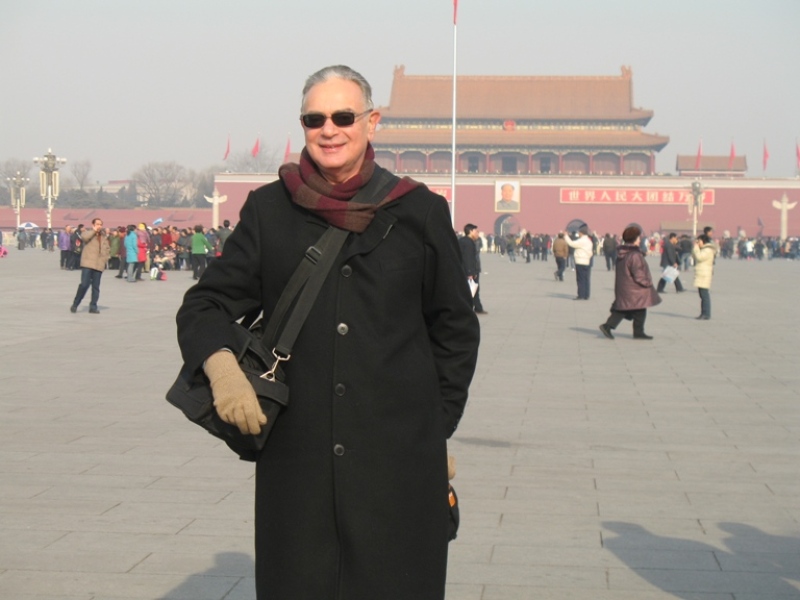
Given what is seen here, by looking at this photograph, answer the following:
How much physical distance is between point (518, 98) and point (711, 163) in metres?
9.83

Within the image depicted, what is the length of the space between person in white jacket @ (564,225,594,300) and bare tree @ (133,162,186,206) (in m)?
64.6

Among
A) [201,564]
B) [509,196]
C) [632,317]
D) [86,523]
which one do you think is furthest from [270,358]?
[509,196]

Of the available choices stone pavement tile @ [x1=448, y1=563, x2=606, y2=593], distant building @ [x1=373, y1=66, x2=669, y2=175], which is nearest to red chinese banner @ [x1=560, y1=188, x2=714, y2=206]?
distant building @ [x1=373, y1=66, x2=669, y2=175]

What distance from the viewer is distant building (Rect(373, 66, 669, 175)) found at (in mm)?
56062

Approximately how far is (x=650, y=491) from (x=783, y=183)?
4914 cm

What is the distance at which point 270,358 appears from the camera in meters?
2.12

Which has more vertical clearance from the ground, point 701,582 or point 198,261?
point 198,261

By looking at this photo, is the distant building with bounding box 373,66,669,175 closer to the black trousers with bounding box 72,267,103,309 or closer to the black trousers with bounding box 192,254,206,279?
the black trousers with bounding box 192,254,206,279

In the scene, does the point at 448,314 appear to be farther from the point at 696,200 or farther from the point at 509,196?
the point at 509,196

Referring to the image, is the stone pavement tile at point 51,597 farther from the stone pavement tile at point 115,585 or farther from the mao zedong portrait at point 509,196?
the mao zedong portrait at point 509,196

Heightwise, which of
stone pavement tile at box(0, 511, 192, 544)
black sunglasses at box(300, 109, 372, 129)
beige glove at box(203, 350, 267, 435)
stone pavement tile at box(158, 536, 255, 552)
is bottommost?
stone pavement tile at box(158, 536, 255, 552)

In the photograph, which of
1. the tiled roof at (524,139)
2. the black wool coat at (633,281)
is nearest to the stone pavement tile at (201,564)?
the black wool coat at (633,281)

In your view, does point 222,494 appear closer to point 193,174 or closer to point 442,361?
point 442,361

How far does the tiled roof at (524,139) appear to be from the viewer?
5559cm
